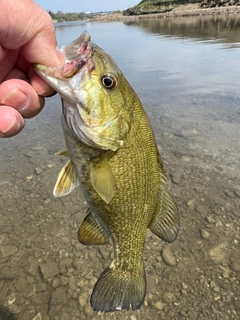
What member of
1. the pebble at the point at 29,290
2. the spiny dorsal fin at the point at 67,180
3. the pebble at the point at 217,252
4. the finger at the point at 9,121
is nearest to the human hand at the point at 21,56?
the finger at the point at 9,121

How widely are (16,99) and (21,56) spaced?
0.37 meters

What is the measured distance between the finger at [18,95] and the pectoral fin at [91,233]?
100cm

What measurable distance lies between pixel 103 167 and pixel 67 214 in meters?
3.35

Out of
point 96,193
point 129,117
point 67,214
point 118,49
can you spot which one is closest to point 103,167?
point 96,193

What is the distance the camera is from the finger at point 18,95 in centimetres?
216

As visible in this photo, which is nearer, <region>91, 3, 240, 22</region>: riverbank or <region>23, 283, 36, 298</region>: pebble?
<region>23, 283, 36, 298</region>: pebble

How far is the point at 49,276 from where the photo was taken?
420cm

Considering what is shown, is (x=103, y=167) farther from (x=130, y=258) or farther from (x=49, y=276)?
(x=49, y=276)

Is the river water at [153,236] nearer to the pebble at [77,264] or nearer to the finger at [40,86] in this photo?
the pebble at [77,264]

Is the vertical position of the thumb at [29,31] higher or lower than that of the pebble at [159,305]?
higher

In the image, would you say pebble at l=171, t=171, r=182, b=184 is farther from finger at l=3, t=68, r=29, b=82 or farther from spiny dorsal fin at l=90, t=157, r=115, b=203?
finger at l=3, t=68, r=29, b=82

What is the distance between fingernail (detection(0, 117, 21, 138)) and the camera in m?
2.13

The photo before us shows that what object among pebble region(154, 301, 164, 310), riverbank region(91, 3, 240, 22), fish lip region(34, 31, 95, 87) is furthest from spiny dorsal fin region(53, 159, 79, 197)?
riverbank region(91, 3, 240, 22)

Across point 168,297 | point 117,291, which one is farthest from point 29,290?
point 117,291
